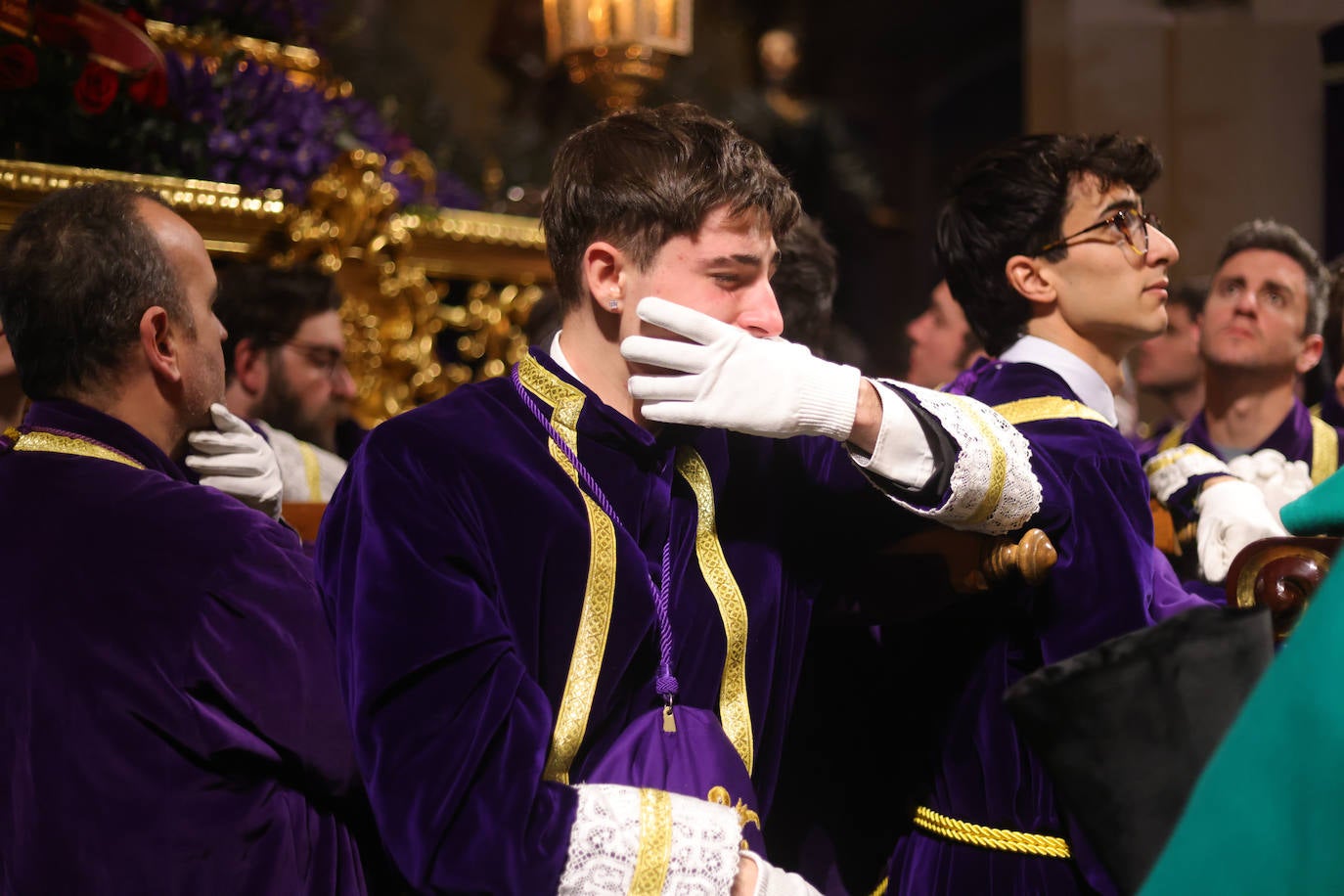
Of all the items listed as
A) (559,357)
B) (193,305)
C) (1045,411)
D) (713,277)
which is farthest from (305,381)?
(1045,411)

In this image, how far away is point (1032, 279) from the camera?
223 centimetres

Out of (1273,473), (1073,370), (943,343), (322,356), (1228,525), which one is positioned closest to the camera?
(1073,370)

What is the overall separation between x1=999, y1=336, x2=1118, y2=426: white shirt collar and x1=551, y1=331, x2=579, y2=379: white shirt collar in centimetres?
81

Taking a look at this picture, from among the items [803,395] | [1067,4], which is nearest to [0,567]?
[803,395]

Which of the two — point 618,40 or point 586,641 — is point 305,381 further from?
point 586,641

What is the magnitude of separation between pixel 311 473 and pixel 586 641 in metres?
1.68

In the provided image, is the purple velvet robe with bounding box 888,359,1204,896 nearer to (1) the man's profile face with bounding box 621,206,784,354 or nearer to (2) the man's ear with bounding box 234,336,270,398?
(1) the man's profile face with bounding box 621,206,784,354

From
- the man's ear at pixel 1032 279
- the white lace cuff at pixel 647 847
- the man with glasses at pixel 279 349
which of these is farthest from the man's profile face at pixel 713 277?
the man with glasses at pixel 279 349

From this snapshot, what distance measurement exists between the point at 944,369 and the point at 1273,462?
1028 mm

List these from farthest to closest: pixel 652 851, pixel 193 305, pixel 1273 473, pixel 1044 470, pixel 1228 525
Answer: pixel 1273 473
pixel 1228 525
pixel 193 305
pixel 1044 470
pixel 652 851

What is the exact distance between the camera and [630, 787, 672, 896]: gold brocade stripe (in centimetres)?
142

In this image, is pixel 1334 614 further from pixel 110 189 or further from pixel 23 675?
pixel 110 189

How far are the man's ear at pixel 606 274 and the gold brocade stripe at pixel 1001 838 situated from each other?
94 centimetres

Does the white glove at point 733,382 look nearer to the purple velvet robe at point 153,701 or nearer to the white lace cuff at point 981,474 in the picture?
the white lace cuff at point 981,474
